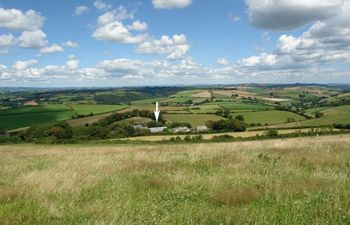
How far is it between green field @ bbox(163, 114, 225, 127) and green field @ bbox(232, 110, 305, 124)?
9.18m

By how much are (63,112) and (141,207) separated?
136 metres

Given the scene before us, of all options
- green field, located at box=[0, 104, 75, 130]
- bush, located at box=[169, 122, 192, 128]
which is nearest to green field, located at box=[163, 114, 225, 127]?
bush, located at box=[169, 122, 192, 128]

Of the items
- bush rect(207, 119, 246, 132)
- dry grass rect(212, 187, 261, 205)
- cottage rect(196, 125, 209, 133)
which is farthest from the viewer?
bush rect(207, 119, 246, 132)

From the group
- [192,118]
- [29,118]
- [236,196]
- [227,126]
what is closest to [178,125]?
[192,118]

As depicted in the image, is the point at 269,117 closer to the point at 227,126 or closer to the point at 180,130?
the point at 227,126

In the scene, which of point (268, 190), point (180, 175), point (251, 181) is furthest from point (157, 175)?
point (268, 190)

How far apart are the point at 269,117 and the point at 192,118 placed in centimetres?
2298

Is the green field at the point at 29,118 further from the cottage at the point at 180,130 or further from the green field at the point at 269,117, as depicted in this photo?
the green field at the point at 269,117

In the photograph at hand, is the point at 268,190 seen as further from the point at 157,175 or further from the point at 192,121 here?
the point at 192,121

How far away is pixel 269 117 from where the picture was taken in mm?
106500

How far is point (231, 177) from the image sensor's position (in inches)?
380

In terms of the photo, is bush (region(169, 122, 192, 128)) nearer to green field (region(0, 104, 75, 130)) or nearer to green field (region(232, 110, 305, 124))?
green field (region(232, 110, 305, 124))

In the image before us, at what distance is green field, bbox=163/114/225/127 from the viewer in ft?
324

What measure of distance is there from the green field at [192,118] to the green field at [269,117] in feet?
30.1
